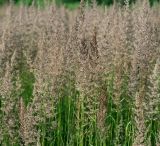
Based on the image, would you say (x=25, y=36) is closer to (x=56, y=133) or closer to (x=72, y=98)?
(x=72, y=98)

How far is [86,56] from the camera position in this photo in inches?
152

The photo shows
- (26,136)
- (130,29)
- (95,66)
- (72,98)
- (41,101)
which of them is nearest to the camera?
(26,136)

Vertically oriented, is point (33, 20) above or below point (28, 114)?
above

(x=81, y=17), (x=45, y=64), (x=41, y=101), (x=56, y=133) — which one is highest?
(x=81, y=17)

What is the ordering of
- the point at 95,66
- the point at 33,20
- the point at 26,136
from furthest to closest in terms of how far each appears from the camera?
1. the point at 33,20
2. the point at 95,66
3. the point at 26,136

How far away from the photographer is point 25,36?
267 inches

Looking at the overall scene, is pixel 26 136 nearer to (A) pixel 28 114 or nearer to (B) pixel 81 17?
(A) pixel 28 114

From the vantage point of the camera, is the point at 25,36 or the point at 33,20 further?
the point at 33,20

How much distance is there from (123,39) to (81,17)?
0.73 m

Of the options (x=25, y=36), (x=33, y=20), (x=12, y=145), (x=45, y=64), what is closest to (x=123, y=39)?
(x=45, y=64)

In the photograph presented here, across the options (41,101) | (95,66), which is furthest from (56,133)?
(95,66)

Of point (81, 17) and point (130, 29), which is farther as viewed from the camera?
point (130, 29)

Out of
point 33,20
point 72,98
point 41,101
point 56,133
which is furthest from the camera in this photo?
point 33,20

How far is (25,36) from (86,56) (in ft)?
10.0
